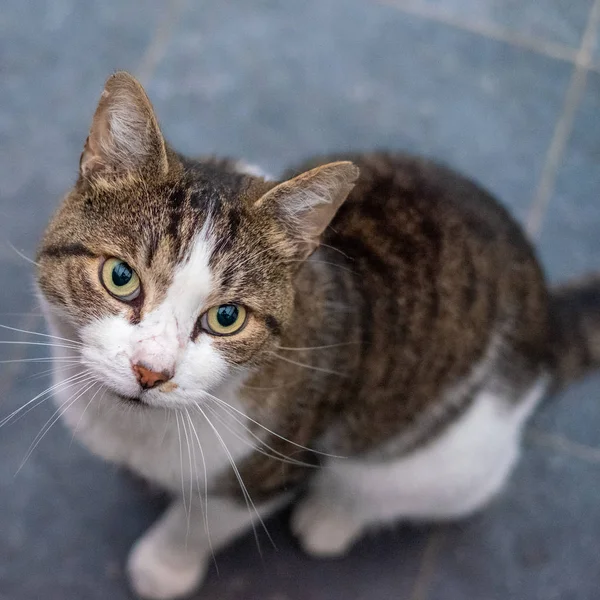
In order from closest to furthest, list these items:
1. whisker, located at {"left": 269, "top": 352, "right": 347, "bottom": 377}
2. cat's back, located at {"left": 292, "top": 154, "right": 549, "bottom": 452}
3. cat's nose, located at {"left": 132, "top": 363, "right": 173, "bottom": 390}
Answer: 1. cat's nose, located at {"left": 132, "top": 363, "right": 173, "bottom": 390}
2. whisker, located at {"left": 269, "top": 352, "right": 347, "bottom": 377}
3. cat's back, located at {"left": 292, "top": 154, "right": 549, "bottom": 452}

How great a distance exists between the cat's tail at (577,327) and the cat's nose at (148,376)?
764 mm

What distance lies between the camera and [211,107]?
184 cm

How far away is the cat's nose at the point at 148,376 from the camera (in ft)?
2.71

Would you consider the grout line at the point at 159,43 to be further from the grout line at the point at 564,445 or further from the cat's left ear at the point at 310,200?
the grout line at the point at 564,445

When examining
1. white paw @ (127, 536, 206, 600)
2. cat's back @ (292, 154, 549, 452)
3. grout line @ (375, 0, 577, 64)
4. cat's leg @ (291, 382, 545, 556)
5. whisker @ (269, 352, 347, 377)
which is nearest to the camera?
whisker @ (269, 352, 347, 377)

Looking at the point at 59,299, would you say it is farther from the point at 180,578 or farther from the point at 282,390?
the point at 180,578

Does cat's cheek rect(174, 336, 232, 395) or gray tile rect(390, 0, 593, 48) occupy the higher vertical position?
gray tile rect(390, 0, 593, 48)

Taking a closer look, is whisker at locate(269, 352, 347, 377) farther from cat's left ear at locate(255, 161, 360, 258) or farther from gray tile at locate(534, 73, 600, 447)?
gray tile at locate(534, 73, 600, 447)

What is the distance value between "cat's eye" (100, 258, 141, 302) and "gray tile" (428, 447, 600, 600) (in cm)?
100

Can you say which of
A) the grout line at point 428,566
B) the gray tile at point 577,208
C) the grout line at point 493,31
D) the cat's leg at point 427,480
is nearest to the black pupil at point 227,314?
the cat's leg at point 427,480

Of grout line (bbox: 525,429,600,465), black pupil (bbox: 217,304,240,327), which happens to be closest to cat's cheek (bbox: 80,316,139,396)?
black pupil (bbox: 217,304,240,327)

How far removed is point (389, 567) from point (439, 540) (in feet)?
0.40

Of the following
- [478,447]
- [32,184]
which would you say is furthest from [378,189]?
[32,184]

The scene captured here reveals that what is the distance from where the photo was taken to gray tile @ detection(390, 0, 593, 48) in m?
2.01
